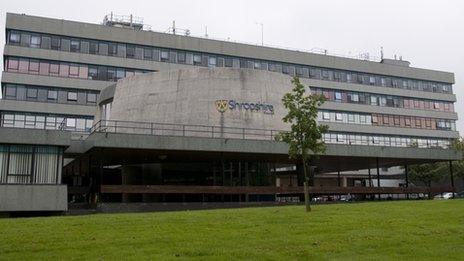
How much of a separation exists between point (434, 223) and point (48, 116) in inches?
2269

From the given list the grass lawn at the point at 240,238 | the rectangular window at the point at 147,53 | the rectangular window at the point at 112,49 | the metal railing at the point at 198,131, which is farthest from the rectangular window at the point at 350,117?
the grass lawn at the point at 240,238

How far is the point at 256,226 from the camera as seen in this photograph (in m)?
17.9

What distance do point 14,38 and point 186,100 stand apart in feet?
121

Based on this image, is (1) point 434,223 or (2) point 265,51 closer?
(1) point 434,223

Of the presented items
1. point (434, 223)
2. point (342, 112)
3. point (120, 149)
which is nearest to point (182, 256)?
point (434, 223)

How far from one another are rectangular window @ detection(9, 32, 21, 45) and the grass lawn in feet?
177

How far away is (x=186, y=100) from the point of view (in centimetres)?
4078

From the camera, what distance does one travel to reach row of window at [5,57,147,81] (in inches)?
2660

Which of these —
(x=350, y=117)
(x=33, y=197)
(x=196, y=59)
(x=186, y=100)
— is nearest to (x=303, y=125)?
(x=33, y=197)

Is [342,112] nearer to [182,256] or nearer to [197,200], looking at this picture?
[197,200]

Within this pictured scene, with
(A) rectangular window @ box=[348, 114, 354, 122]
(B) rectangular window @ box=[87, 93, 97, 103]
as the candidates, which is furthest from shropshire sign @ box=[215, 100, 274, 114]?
(A) rectangular window @ box=[348, 114, 354, 122]

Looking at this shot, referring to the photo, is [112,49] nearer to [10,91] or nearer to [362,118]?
[10,91]

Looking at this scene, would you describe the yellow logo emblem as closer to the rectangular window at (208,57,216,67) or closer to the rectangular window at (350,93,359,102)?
the rectangular window at (208,57,216,67)

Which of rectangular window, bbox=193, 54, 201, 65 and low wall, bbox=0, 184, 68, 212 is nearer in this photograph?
low wall, bbox=0, 184, 68, 212
